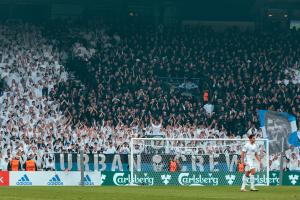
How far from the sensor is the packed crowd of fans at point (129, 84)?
50562 mm

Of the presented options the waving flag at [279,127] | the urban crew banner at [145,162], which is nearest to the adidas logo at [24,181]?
the urban crew banner at [145,162]

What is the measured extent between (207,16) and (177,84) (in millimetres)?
7685

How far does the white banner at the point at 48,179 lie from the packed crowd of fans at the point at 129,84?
10.5 ft

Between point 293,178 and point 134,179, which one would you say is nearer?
point 134,179

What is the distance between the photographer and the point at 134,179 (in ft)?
147

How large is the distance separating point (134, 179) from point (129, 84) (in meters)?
12.3

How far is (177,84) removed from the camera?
191 ft

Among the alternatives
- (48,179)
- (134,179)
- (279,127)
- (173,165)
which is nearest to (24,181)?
(48,179)

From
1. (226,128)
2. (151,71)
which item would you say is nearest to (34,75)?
(151,71)

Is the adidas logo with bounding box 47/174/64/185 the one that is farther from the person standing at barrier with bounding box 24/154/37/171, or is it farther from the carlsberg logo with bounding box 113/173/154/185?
the person standing at barrier with bounding box 24/154/37/171

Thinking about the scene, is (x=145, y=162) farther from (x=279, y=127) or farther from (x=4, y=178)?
(x=279, y=127)

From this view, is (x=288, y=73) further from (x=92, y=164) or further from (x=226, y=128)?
(x=92, y=164)

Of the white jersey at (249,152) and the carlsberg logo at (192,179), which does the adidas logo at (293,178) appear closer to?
the carlsberg logo at (192,179)

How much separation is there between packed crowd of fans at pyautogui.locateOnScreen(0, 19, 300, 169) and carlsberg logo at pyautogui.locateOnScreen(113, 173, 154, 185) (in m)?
3.29
